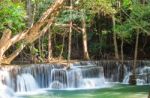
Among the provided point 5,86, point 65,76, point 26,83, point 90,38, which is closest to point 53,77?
point 65,76

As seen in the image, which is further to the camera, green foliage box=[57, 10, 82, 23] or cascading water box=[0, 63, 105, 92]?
green foliage box=[57, 10, 82, 23]

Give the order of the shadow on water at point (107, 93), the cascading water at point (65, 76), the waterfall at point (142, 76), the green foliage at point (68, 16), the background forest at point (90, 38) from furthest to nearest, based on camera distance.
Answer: the green foliage at point (68, 16) < the background forest at point (90, 38) < the waterfall at point (142, 76) < the cascading water at point (65, 76) < the shadow on water at point (107, 93)

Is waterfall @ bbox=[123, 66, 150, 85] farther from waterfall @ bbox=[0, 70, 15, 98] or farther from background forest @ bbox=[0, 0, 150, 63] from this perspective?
waterfall @ bbox=[0, 70, 15, 98]

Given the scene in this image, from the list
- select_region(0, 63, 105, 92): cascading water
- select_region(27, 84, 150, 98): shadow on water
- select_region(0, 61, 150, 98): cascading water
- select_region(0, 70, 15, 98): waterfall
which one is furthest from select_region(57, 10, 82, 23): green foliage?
select_region(0, 70, 15, 98): waterfall

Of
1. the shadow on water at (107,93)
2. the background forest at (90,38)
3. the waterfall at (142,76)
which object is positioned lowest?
the shadow on water at (107,93)

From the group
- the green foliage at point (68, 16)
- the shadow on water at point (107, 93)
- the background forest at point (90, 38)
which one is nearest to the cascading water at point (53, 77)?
the shadow on water at point (107, 93)

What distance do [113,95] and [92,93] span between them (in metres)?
1.18

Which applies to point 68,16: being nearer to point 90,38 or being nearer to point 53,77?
point 90,38

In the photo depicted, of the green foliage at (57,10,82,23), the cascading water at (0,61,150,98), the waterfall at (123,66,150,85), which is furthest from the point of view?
the green foliage at (57,10,82,23)

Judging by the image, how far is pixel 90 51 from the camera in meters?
24.2

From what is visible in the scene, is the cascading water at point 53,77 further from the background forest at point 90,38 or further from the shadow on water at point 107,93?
the background forest at point 90,38

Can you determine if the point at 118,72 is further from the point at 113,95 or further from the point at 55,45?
the point at 55,45

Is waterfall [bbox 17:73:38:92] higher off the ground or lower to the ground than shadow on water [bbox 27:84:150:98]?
higher

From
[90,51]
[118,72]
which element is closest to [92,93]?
[118,72]
